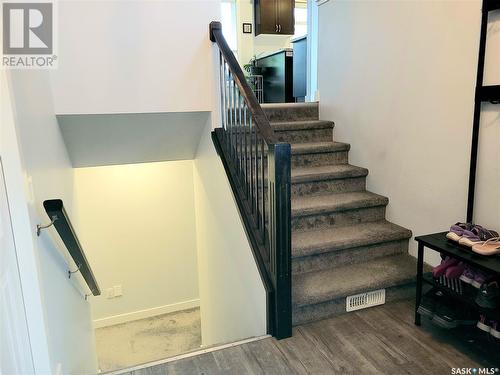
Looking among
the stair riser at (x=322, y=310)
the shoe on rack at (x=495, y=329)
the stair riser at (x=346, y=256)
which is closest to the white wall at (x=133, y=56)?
the stair riser at (x=346, y=256)

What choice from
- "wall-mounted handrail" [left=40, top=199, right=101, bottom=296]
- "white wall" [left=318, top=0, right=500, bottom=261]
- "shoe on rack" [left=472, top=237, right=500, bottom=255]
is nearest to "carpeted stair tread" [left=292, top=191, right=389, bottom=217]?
"white wall" [left=318, top=0, right=500, bottom=261]

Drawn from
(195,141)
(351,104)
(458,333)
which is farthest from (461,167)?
(195,141)

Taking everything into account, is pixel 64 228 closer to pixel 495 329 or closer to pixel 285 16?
pixel 495 329

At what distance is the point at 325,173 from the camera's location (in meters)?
3.02

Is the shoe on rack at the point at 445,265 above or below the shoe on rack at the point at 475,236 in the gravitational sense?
below

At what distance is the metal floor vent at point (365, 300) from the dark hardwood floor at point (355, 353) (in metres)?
0.15

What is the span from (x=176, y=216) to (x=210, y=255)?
1506 millimetres

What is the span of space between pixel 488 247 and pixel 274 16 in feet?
19.2

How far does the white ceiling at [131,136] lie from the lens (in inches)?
113

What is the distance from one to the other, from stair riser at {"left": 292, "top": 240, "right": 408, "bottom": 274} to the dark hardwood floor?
424 mm

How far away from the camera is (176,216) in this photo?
16.5ft

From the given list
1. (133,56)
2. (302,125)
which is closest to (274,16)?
(302,125)

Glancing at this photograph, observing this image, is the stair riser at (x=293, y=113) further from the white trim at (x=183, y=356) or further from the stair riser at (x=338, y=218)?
the white trim at (x=183, y=356)

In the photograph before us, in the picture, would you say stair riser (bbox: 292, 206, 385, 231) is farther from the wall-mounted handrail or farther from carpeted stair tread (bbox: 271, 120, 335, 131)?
the wall-mounted handrail
